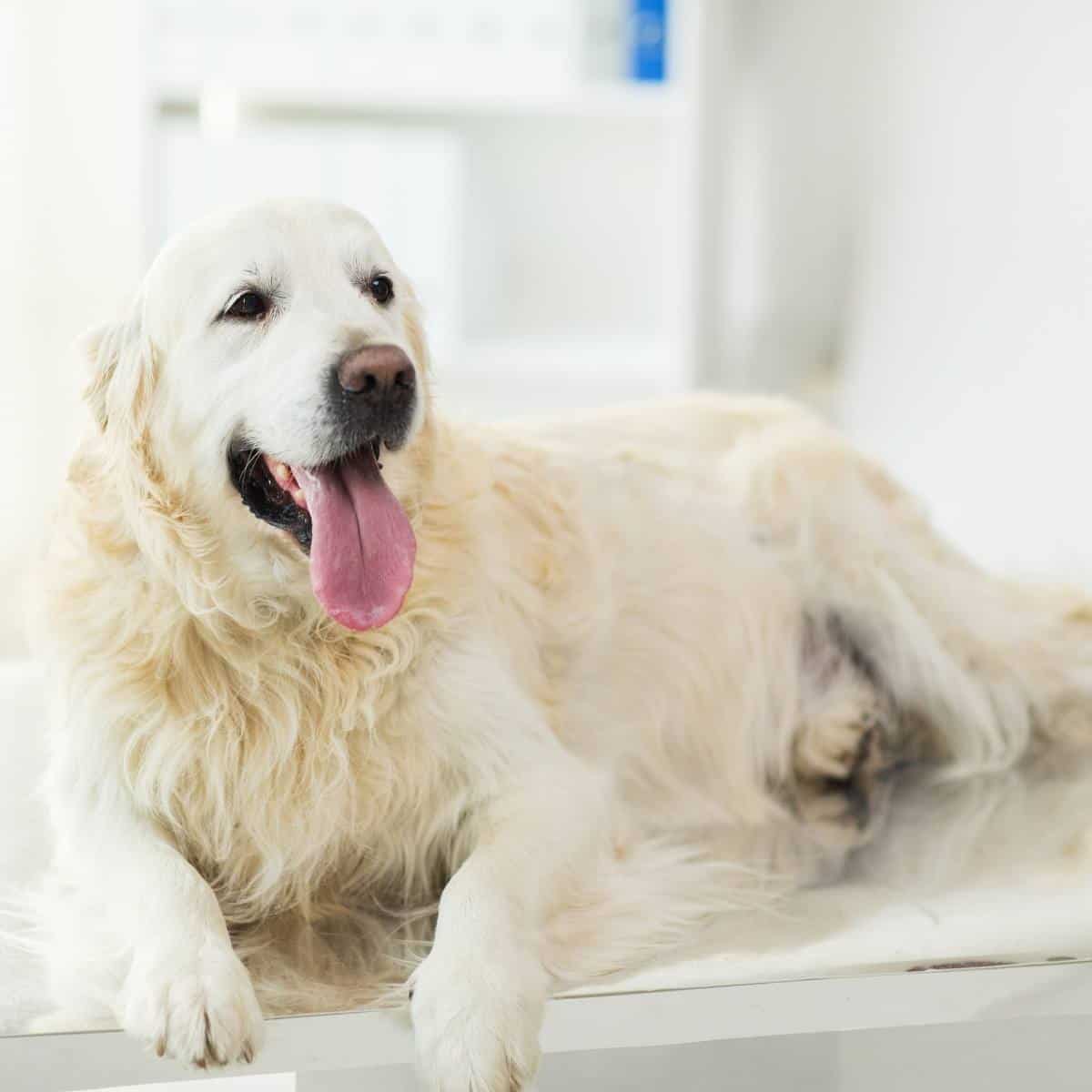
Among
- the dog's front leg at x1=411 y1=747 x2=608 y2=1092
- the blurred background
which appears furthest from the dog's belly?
the blurred background

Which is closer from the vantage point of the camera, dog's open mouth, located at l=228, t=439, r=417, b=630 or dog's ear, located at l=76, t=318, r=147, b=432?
dog's open mouth, located at l=228, t=439, r=417, b=630

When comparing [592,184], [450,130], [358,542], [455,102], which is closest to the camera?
[358,542]

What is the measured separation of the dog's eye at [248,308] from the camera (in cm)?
126

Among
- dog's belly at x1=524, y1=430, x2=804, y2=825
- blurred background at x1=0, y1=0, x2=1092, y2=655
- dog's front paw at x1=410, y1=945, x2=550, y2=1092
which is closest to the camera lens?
dog's front paw at x1=410, y1=945, x2=550, y2=1092

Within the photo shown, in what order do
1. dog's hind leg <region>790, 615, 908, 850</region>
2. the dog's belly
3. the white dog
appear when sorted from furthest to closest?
dog's hind leg <region>790, 615, 908, 850</region> → the dog's belly → the white dog

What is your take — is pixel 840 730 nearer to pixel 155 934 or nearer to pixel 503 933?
pixel 503 933

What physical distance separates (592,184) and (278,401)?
9.15 feet

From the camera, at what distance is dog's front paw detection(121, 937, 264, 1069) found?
1000 mm

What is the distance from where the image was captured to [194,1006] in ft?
3.33

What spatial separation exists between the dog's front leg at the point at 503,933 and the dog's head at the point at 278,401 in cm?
23

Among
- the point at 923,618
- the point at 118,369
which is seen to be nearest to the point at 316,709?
the point at 118,369

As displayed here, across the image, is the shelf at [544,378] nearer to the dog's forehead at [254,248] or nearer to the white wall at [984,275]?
the white wall at [984,275]

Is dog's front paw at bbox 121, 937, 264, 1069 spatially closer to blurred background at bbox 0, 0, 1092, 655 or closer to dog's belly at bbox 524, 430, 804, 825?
dog's belly at bbox 524, 430, 804, 825

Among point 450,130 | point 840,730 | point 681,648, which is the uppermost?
point 450,130
